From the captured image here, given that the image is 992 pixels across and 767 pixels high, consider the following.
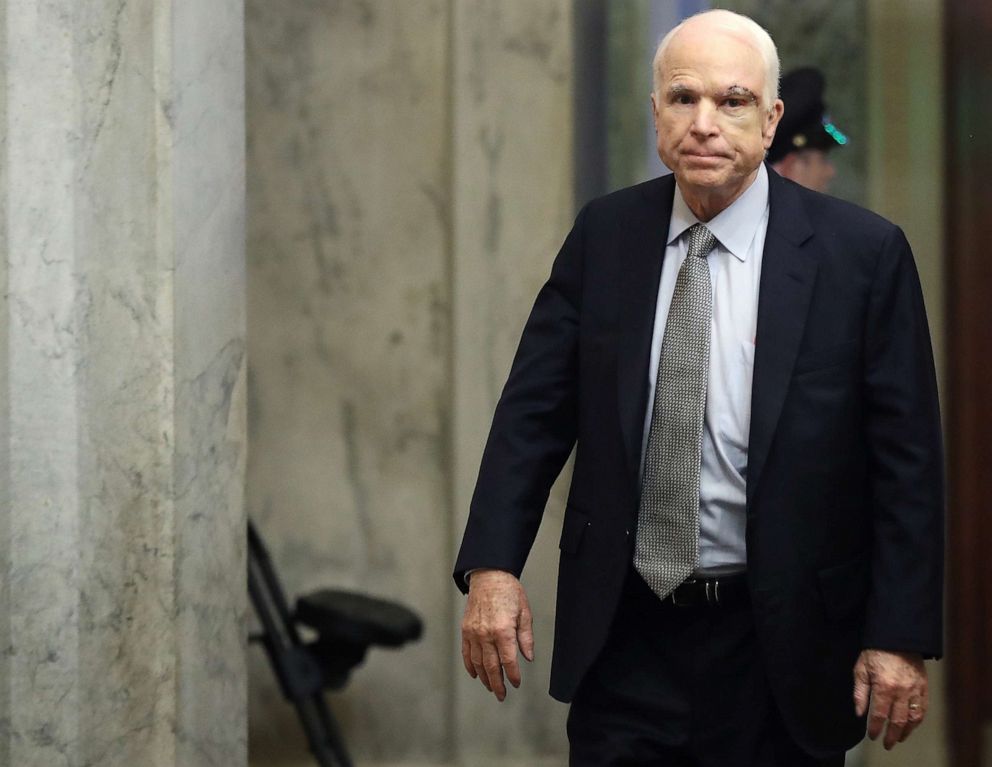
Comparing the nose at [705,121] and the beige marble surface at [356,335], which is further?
the beige marble surface at [356,335]

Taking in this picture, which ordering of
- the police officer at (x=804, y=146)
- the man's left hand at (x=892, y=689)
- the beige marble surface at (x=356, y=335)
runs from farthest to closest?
the beige marble surface at (x=356, y=335)
the police officer at (x=804, y=146)
the man's left hand at (x=892, y=689)

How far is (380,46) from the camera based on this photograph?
479cm

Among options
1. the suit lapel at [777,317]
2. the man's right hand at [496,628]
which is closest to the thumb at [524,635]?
the man's right hand at [496,628]

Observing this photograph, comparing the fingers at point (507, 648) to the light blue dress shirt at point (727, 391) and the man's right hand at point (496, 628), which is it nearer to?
the man's right hand at point (496, 628)

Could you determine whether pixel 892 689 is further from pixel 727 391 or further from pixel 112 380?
pixel 112 380

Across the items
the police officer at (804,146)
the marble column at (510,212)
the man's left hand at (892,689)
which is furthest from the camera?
the marble column at (510,212)

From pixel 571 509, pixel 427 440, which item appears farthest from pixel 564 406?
pixel 427 440

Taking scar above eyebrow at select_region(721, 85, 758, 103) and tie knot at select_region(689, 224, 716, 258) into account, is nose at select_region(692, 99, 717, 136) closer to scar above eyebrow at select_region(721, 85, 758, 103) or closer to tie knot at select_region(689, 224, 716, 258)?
scar above eyebrow at select_region(721, 85, 758, 103)

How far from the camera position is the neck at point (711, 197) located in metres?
2.72

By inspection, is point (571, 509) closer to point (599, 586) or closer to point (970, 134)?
point (599, 586)

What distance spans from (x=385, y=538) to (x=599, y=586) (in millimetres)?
2241

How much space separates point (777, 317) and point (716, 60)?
42cm

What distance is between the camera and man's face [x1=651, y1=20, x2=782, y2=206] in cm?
265

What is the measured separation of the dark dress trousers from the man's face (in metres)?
0.14
